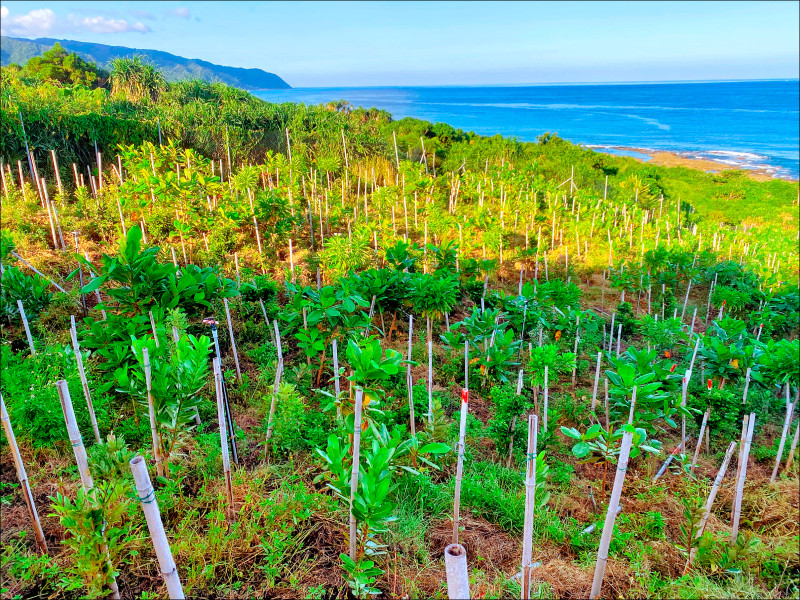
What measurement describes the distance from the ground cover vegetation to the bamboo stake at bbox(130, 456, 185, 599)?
35 cm

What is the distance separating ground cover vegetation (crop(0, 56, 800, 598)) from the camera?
2646 mm

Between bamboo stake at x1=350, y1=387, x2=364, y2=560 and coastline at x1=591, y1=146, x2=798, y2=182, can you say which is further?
coastline at x1=591, y1=146, x2=798, y2=182

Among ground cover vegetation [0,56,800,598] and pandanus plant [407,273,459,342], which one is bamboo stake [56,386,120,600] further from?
pandanus plant [407,273,459,342]

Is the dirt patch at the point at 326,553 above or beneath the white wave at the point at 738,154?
beneath

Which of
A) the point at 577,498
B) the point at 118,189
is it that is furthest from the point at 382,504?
the point at 118,189

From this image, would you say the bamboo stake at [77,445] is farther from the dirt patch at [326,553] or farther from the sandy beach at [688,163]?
the sandy beach at [688,163]

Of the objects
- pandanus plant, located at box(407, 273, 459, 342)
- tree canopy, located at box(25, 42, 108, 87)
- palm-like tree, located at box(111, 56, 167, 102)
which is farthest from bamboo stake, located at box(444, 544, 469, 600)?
tree canopy, located at box(25, 42, 108, 87)

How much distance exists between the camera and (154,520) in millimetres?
1940

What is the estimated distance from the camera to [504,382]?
477 centimetres

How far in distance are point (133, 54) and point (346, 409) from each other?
1545 cm

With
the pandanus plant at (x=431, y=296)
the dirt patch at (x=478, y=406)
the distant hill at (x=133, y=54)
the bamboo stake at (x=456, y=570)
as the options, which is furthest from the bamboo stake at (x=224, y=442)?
the distant hill at (x=133, y=54)

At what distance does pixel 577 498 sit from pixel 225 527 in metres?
2.46

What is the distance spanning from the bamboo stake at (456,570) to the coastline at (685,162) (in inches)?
1191

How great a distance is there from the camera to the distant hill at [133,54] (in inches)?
712
